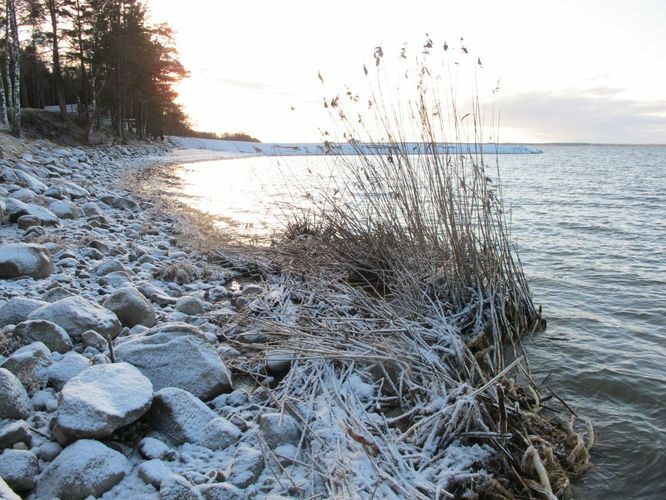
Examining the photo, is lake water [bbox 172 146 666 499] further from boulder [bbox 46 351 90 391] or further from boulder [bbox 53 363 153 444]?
boulder [bbox 46 351 90 391]

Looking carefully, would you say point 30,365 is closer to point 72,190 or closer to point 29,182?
point 29,182

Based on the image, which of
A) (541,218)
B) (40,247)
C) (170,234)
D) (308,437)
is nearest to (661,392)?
(308,437)

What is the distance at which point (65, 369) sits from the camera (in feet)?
8.09

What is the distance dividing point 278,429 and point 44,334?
57.0 inches

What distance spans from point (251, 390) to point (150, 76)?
31240 mm

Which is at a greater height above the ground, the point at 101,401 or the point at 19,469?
the point at 101,401

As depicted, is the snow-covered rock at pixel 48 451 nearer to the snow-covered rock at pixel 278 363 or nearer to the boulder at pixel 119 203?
the snow-covered rock at pixel 278 363

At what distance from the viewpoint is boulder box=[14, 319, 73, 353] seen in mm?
2670

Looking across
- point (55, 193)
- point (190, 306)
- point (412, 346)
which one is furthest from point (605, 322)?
point (55, 193)

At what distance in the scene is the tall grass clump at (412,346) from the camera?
7.12 feet

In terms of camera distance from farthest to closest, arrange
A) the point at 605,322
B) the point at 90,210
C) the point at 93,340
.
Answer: the point at 90,210 → the point at 605,322 → the point at 93,340

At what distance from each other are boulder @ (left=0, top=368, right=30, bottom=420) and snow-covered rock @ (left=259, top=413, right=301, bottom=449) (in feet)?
3.45

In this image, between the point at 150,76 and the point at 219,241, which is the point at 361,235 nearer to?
the point at 219,241

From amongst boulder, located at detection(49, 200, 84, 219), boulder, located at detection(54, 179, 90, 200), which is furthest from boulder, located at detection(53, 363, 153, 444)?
boulder, located at detection(54, 179, 90, 200)
